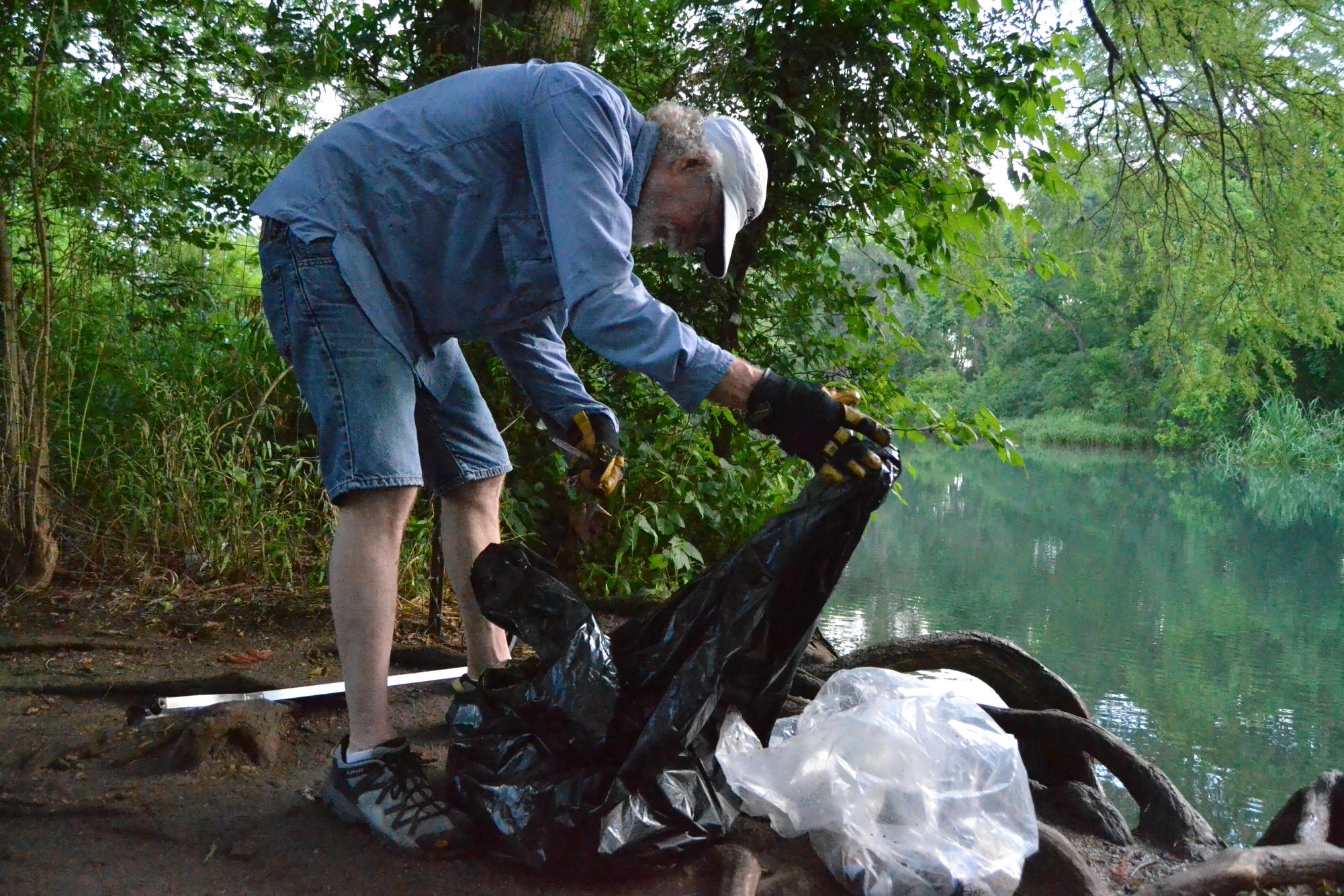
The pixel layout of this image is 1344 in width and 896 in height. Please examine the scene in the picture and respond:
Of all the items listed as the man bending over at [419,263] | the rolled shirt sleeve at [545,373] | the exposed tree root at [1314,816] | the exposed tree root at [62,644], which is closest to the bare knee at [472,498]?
the rolled shirt sleeve at [545,373]

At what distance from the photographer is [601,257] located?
1.87 meters

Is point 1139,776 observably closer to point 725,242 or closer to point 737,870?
point 737,870

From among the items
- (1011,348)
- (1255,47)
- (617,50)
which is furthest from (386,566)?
(1011,348)

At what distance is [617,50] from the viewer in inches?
182

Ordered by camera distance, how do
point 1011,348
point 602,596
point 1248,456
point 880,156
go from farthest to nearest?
point 1011,348 → point 1248,456 → point 880,156 → point 602,596

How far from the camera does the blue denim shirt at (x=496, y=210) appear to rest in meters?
1.88

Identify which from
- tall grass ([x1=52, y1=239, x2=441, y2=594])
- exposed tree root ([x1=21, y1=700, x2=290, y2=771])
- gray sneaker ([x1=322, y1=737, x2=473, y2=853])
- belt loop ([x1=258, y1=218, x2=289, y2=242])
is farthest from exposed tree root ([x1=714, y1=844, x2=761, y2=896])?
tall grass ([x1=52, y1=239, x2=441, y2=594])

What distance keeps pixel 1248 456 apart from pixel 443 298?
1680 centimetres

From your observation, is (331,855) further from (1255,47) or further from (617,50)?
(1255,47)

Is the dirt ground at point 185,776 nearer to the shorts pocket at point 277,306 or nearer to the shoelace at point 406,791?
the shoelace at point 406,791

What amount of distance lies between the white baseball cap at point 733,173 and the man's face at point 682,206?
20mm

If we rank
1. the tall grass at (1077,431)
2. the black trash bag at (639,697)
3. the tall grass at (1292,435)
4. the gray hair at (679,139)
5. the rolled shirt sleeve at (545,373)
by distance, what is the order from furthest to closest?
the tall grass at (1077,431), the tall grass at (1292,435), the rolled shirt sleeve at (545,373), the gray hair at (679,139), the black trash bag at (639,697)

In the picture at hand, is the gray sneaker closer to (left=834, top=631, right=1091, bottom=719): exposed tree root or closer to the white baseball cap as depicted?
the white baseball cap

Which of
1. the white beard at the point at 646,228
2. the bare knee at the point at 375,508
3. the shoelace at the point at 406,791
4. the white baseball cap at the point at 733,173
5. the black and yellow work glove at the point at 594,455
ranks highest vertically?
the white baseball cap at the point at 733,173
